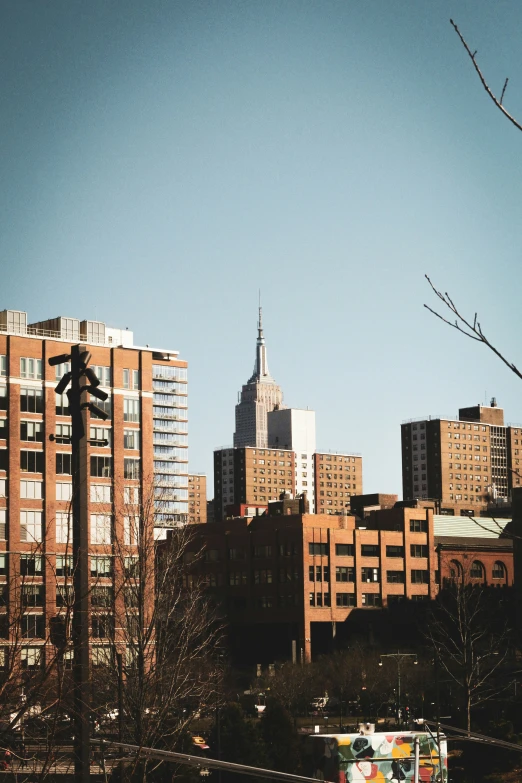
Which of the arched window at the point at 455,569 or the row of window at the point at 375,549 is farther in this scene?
the arched window at the point at 455,569

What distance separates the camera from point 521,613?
10912cm

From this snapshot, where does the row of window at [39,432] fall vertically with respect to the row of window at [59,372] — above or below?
below

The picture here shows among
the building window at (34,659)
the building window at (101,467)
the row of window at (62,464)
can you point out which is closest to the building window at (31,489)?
the row of window at (62,464)

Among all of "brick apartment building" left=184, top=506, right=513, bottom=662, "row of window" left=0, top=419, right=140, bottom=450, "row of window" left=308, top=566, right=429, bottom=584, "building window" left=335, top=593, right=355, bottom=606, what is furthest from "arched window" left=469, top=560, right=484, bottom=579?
"row of window" left=0, top=419, right=140, bottom=450

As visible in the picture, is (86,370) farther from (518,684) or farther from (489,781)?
(518,684)

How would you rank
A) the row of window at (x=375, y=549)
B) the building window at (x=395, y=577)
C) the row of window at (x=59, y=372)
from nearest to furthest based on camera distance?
1. the row of window at (x=59, y=372)
2. the row of window at (x=375, y=549)
3. the building window at (x=395, y=577)

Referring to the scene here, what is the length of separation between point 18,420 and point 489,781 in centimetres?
4765

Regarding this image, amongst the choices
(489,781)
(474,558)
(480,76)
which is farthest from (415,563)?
(480,76)

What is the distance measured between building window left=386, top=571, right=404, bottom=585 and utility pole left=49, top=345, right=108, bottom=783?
11954cm

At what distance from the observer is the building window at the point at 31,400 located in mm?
87812

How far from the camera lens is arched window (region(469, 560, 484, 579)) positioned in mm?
143375

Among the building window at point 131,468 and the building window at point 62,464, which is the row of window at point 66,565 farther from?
the building window at point 131,468

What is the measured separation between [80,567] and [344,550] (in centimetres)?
11801

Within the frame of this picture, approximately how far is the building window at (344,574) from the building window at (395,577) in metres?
4.87
